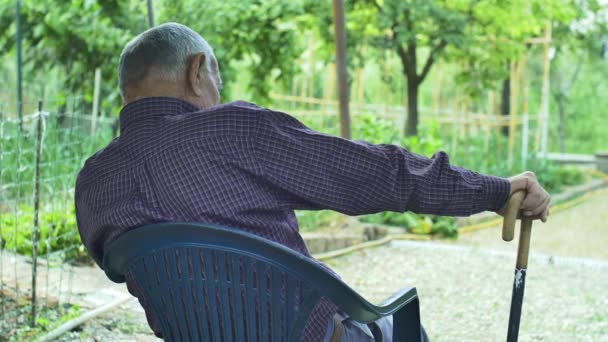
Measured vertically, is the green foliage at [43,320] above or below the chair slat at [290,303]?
below

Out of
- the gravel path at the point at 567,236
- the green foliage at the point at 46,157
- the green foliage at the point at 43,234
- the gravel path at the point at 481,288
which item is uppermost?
the green foliage at the point at 46,157

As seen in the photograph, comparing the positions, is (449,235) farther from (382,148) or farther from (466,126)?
(382,148)

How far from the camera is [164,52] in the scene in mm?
1604

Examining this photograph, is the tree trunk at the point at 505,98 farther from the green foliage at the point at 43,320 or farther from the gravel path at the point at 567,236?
the green foliage at the point at 43,320

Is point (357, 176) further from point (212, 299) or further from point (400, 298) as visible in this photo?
point (212, 299)

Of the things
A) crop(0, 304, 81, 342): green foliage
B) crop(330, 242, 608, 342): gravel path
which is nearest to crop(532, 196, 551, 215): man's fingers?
crop(0, 304, 81, 342): green foliage

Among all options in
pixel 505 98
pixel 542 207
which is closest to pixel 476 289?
pixel 542 207

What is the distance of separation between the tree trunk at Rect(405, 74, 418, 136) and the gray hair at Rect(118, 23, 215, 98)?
824 centimetres

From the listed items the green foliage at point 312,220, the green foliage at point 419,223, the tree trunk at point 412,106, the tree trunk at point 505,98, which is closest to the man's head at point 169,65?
the green foliage at point 312,220

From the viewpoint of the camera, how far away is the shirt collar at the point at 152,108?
1595 mm

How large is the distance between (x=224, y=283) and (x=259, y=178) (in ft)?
0.69

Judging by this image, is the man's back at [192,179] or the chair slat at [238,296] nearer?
the chair slat at [238,296]

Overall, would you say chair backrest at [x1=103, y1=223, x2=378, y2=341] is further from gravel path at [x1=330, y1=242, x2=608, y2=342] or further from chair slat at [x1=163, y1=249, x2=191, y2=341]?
gravel path at [x1=330, y1=242, x2=608, y2=342]

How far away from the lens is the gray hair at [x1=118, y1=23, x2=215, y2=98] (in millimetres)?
1604
